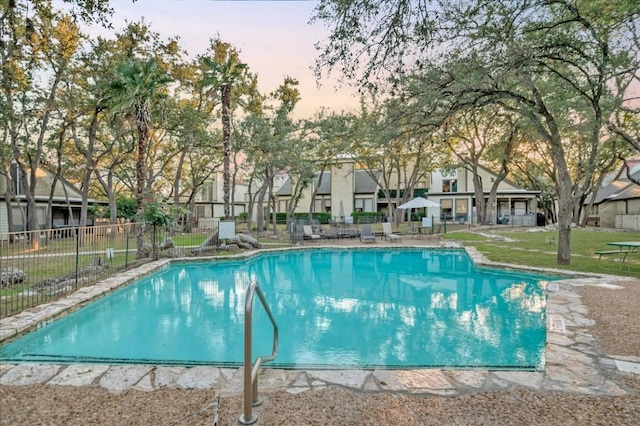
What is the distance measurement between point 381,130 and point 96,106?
1330 cm

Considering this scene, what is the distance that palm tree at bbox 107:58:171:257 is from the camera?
40.1 feet

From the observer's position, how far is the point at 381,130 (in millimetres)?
9273

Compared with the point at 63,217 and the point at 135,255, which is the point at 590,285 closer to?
the point at 135,255

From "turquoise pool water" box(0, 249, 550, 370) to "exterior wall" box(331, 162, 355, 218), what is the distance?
2299 centimetres

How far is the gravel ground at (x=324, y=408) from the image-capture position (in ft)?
9.25

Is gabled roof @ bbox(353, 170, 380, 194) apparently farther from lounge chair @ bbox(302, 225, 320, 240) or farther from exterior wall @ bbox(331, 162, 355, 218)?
lounge chair @ bbox(302, 225, 320, 240)

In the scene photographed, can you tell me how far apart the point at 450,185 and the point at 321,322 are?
2915 centimetres

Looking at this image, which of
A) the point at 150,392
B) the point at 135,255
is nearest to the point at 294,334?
the point at 150,392

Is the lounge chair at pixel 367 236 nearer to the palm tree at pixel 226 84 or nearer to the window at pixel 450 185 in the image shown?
the palm tree at pixel 226 84

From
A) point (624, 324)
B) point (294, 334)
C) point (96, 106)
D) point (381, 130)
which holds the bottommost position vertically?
point (294, 334)

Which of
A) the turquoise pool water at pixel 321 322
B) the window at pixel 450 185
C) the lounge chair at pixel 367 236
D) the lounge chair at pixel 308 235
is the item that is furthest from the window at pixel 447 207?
the turquoise pool water at pixel 321 322

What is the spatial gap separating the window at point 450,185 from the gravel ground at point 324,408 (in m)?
30.5

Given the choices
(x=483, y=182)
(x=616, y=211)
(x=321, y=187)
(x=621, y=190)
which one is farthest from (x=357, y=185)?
(x=621, y=190)

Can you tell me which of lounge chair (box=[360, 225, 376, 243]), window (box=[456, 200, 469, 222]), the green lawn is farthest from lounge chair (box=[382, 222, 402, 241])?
window (box=[456, 200, 469, 222])
